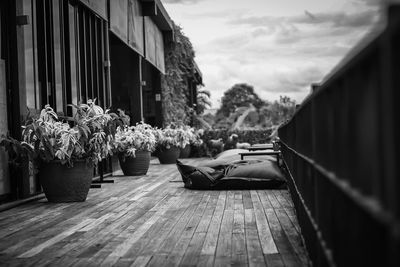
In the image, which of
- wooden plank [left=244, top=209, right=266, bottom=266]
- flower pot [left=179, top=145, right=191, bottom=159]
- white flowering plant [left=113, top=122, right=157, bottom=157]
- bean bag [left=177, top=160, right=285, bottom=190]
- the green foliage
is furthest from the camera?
the green foliage

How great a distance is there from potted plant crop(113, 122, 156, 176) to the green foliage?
228 inches

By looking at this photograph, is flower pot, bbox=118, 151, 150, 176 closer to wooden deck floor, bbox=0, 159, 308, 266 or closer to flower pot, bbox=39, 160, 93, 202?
wooden deck floor, bbox=0, 159, 308, 266

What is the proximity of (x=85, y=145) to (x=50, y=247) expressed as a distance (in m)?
2.35

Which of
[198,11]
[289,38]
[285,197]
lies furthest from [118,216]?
[289,38]

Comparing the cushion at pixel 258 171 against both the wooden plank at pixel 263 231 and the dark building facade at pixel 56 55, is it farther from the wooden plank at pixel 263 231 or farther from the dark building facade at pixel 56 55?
the dark building facade at pixel 56 55

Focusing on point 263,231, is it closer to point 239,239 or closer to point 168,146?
Result: point 239,239

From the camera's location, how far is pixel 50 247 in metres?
3.44

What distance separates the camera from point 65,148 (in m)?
5.39

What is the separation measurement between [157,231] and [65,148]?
72.8 inches

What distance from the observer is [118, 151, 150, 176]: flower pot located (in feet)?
30.0

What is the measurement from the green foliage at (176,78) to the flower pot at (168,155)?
2495 mm

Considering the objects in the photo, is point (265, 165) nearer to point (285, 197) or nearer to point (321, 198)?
point (285, 197)

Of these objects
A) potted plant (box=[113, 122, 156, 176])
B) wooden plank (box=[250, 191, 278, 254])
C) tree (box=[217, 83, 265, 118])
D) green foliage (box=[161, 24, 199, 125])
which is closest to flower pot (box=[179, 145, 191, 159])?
green foliage (box=[161, 24, 199, 125])

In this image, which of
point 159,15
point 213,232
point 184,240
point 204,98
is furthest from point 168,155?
point 204,98
